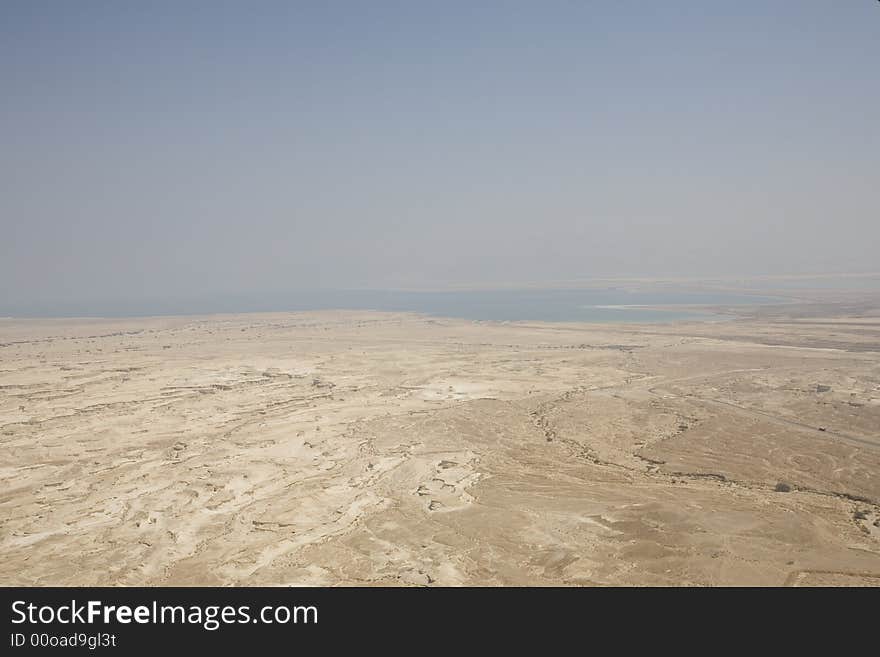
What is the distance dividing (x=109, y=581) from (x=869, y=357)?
40.2 metres

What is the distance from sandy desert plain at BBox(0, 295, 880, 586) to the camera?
10.2 meters

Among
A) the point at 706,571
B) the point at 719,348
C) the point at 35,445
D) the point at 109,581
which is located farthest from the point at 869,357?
the point at 35,445

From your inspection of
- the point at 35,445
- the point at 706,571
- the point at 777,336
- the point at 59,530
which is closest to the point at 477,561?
the point at 706,571

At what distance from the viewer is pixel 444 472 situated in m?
15.6

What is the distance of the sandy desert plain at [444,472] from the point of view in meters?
10.2

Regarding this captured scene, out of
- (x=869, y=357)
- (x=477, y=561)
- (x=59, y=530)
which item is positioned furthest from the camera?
(x=869, y=357)

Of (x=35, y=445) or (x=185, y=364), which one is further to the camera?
(x=185, y=364)
